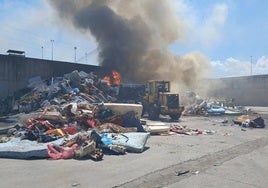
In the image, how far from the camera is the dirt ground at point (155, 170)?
7301 mm

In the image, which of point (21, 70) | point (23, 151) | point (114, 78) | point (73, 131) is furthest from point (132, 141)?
point (114, 78)

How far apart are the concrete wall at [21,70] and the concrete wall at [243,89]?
28958mm

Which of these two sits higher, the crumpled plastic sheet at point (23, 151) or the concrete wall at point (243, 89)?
the concrete wall at point (243, 89)

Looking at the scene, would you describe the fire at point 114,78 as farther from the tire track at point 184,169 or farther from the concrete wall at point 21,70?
the tire track at point 184,169

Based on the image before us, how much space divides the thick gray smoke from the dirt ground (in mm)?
25499

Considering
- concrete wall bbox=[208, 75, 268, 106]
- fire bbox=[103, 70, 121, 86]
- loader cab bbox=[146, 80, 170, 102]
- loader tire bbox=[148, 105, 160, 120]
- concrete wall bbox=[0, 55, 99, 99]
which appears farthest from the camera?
concrete wall bbox=[208, 75, 268, 106]

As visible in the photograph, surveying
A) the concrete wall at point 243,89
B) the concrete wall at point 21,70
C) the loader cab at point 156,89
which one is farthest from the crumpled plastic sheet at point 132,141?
the concrete wall at point 243,89

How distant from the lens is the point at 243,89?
54750 millimetres

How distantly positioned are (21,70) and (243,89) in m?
37.0

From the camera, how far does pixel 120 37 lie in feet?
123

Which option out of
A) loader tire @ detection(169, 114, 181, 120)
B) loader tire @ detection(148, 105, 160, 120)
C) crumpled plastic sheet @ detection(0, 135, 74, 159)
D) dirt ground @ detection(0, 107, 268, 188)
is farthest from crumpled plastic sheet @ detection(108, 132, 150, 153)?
loader tire @ detection(169, 114, 181, 120)

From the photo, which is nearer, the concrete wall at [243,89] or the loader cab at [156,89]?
the loader cab at [156,89]

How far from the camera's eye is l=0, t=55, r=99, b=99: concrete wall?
1109 inches

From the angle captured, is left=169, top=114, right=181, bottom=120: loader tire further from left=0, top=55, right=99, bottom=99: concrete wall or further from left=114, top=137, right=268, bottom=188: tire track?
left=0, top=55, right=99, bottom=99: concrete wall
